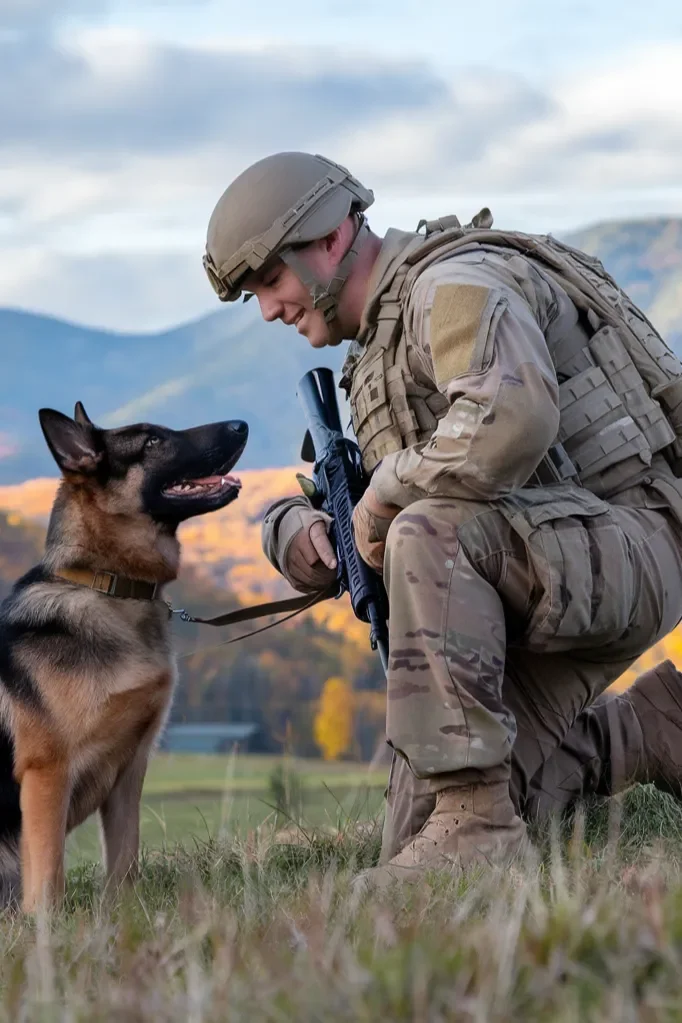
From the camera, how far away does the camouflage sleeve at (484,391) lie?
337 cm

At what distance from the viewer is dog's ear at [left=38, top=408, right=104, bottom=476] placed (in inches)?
186

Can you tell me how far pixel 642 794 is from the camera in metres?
4.77

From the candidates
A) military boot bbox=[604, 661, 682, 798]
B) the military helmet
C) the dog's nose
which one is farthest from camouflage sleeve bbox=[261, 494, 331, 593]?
military boot bbox=[604, 661, 682, 798]

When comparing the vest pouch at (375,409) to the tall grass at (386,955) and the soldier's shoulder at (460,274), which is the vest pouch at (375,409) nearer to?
the soldier's shoulder at (460,274)

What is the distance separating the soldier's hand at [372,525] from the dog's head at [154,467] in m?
1.00

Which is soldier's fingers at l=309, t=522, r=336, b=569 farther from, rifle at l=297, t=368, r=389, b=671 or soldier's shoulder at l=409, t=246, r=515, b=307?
soldier's shoulder at l=409, t=246, r=515, b=307

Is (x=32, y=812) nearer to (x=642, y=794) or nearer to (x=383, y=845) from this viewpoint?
(x=383, y=845)

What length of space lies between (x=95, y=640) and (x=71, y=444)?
79cm

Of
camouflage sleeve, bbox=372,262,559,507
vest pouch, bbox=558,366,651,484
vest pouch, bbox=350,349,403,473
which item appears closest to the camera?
camouflage sleeve, bbox=372,262,559,507

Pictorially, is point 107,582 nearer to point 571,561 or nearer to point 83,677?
point 83,677

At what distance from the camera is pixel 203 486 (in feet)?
16.1

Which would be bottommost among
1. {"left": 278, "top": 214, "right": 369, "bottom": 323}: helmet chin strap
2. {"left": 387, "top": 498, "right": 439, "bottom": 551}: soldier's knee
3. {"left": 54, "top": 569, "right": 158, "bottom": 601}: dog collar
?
{"left": 54, "top": 569, "right": 158, "bottom": 601}: dog collar

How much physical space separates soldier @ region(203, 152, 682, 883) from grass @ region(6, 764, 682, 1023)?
1.92ft

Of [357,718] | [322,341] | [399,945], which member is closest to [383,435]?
[322,341]
